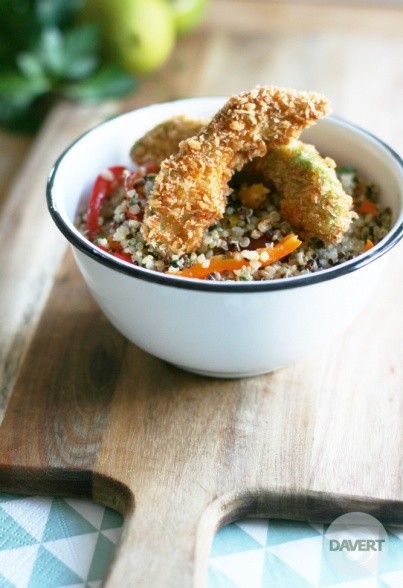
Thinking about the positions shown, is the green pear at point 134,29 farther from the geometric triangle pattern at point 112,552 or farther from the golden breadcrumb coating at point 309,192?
the geometric triangle pattern at point 112,552

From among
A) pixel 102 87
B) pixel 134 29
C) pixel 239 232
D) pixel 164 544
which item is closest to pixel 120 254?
pixel 239 232

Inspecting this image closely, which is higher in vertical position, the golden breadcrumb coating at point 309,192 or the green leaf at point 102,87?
the golden breadcrumb coating at point 309,192

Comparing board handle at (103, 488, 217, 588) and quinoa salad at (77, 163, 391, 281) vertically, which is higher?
quinoa salad at (77, 163, 391, 281)

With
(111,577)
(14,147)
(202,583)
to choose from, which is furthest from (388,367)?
(14,147)

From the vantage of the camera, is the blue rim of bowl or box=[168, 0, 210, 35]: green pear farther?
box=[168, 0, 210, 35]: green pear

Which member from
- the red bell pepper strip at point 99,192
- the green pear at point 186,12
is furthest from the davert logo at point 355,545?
the green pear at point 186,12

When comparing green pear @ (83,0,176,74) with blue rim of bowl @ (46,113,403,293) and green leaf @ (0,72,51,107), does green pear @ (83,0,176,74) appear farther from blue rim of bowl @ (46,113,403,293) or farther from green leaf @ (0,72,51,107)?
blue rim of bowl @ (46,113,403,293)

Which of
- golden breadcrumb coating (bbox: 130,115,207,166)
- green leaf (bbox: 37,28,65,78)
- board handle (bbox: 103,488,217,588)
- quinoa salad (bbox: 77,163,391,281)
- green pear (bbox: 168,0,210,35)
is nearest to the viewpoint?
board handle (bbox: 103,488,217,588)

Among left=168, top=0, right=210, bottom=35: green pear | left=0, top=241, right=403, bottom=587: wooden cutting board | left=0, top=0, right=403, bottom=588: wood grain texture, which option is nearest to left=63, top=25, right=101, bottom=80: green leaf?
left=168, top=0, right=210, bottom=35: green pear

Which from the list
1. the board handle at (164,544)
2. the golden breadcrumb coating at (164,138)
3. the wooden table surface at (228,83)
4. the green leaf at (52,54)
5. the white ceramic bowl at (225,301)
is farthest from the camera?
the green leaf at (52,54)
